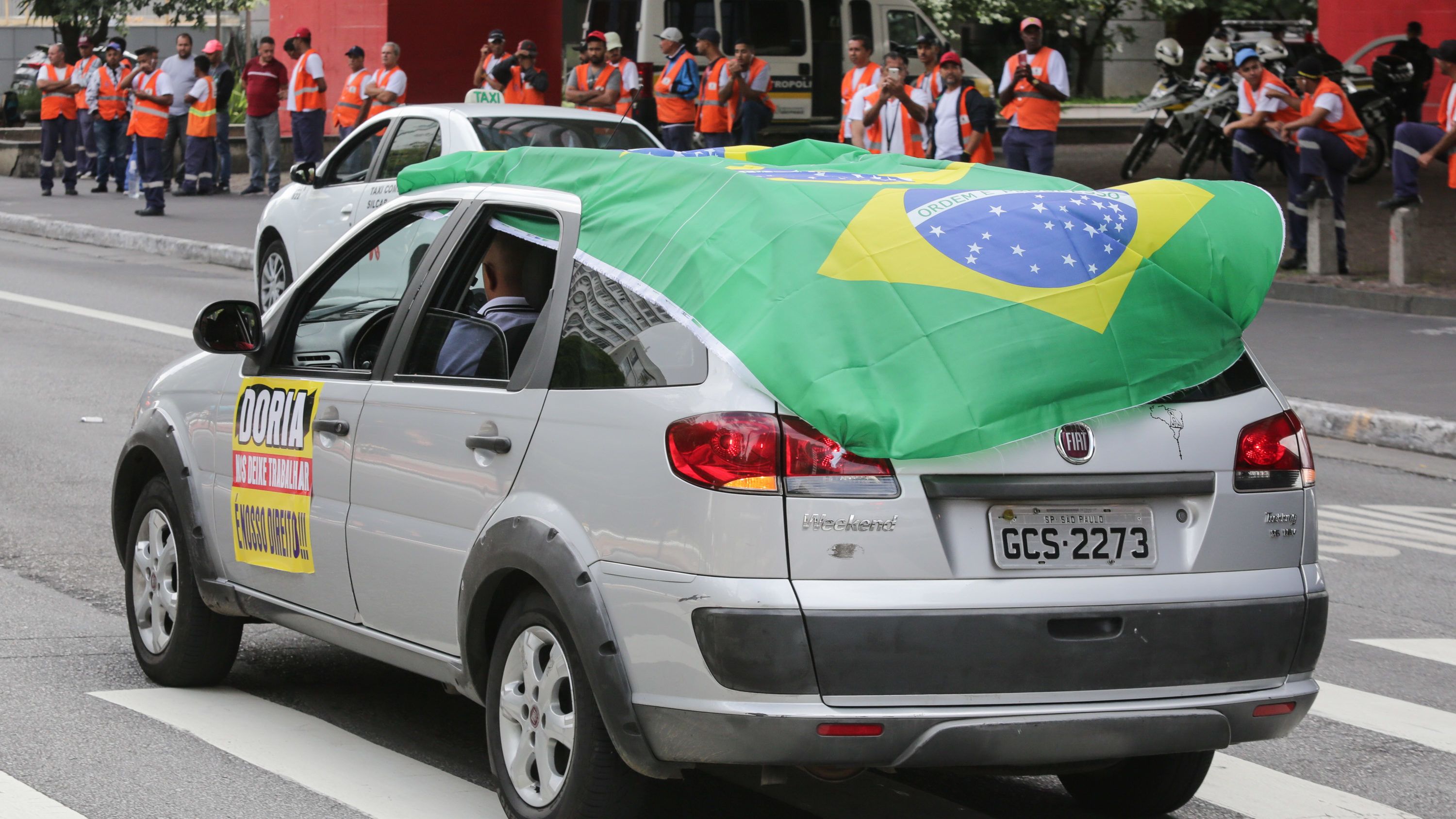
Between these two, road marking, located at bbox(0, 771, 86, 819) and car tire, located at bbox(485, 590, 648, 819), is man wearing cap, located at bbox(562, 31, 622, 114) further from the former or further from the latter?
car tire, located at bbox(485, 590, 648, 819)

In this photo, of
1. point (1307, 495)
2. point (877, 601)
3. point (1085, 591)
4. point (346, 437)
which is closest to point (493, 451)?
point (346, 437)

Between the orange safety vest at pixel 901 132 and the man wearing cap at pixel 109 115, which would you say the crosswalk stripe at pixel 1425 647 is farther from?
the man wearing cap at pixel 109 115

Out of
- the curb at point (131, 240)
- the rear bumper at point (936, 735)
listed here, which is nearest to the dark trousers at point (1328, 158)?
the curb at point (131, 240)

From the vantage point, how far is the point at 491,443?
4.34 meters

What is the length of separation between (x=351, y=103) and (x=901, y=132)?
8.26 metres

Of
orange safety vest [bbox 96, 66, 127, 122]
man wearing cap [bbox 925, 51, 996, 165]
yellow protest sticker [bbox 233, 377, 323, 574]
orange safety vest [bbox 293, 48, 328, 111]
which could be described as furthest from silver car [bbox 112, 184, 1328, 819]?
orange safety vest [bbox 96, 66, 127, 122]

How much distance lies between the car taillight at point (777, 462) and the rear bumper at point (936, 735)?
45cm

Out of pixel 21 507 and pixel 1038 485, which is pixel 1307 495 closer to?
pixel 1038 485

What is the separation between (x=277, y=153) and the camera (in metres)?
26.8

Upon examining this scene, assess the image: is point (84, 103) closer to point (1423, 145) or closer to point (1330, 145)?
point (1330, 145)

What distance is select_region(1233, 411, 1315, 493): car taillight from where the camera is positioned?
419cm

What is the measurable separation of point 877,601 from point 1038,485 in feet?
1.44

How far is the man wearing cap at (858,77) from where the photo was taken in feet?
63.9

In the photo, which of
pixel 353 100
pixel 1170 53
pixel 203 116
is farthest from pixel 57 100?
pixel 1170 53
